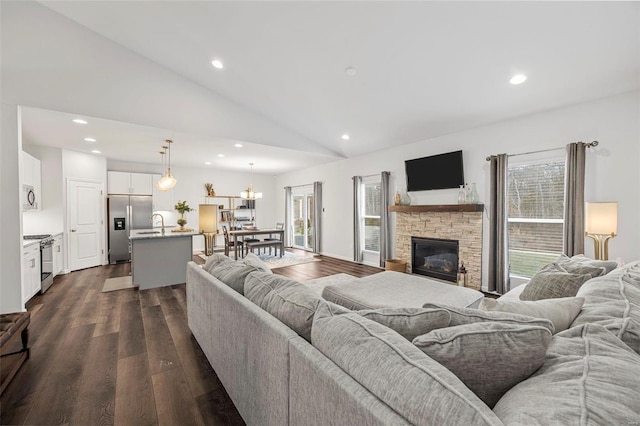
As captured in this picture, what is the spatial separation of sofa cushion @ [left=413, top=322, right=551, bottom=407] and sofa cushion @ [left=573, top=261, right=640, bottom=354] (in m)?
0.48

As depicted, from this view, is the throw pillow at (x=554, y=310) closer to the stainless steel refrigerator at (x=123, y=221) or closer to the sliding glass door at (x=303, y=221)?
the sliding glass door at (x=303, y=221)

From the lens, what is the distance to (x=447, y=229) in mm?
4887

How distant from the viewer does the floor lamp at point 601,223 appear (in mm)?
2963

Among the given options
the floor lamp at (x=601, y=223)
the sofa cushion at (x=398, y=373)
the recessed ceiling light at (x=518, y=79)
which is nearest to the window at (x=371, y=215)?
the recessed ceiling light at (x=518, y=79)

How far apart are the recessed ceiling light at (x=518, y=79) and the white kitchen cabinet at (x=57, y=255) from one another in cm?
791

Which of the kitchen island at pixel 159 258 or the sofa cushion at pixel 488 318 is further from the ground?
the sofa cushion at pixel 488 318

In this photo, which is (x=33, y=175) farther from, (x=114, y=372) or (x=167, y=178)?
(x=114, y=372)

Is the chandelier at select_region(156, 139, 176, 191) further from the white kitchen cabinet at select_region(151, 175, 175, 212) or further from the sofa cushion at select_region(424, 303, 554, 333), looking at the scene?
the sofa cushion at select_region(424, 303, 554, 333)

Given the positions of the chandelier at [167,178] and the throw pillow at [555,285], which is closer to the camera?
the throw pillow at [555,285]

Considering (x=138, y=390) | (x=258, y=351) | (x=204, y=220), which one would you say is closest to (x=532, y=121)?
(x=258, y=351)

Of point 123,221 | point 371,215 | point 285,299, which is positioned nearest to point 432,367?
point 285,299

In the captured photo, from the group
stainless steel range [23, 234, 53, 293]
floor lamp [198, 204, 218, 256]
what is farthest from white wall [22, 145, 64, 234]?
floor lamp [198, 204, 218, 256]

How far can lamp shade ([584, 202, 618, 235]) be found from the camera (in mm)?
2957

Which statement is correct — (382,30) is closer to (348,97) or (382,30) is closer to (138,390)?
(348,97)
